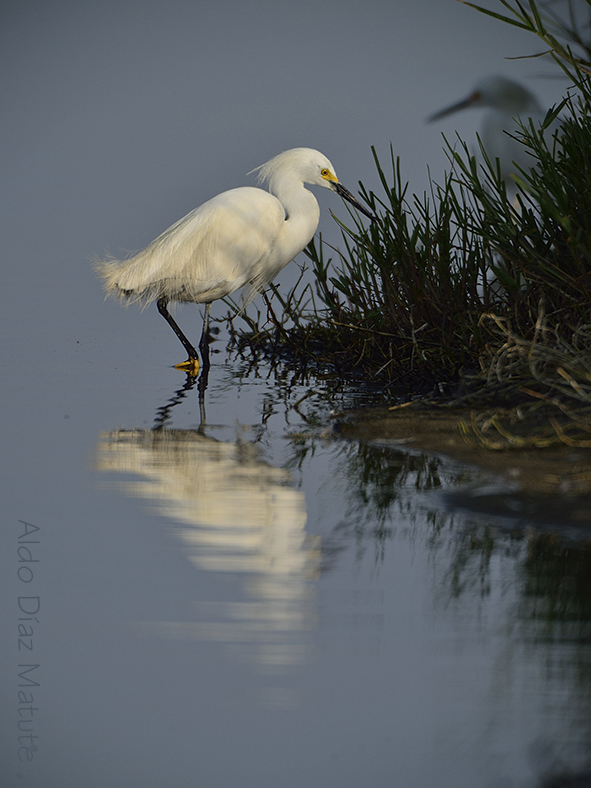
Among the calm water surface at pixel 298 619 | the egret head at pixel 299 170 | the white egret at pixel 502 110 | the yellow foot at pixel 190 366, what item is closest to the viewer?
the calm water surface at pixel 298 619

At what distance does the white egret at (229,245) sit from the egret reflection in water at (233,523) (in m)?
2.83

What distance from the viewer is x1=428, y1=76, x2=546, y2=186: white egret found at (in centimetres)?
1087

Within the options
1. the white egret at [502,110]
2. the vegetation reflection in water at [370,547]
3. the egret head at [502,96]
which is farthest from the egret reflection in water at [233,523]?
the egret head at [502,96]

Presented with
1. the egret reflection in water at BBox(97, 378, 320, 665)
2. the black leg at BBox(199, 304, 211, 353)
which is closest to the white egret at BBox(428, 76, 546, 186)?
the black leg at BBox(199, 304, 211, 353)

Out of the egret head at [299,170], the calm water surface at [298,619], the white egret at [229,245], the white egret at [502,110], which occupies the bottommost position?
the calm water surface at [298,619]

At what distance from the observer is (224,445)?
14.0ft

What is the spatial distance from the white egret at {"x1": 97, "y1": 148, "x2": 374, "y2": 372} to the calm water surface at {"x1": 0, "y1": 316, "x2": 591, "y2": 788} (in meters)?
3.43

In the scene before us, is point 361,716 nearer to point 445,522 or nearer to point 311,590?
point 311,590

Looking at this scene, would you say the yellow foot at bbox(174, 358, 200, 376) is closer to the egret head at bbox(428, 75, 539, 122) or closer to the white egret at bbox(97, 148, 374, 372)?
the white egret at bbox(97, 148, 374, 372)

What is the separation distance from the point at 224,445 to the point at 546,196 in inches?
75.6

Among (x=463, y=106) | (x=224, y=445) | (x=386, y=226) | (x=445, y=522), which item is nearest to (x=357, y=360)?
(x=386, y=226)

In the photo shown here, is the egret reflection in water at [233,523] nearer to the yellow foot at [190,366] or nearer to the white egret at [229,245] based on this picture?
the yellow foot at [190,366]

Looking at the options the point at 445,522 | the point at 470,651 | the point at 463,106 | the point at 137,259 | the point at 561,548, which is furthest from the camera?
the point at 463,106

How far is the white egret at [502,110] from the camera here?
1087 centimetres
